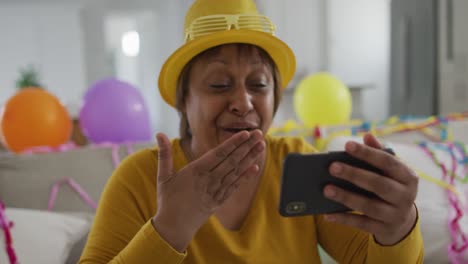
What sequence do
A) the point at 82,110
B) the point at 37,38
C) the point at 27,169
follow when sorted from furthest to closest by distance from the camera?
the point at 37,38 < the point at 82,110 < the point at 27,169

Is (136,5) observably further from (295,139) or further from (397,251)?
(397,251)

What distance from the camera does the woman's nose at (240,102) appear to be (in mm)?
844

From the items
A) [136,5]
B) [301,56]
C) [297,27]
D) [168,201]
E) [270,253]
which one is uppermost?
[136,5]

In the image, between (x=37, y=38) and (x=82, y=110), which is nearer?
(x=82, y=110)

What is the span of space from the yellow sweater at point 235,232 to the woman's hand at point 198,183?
141 mm

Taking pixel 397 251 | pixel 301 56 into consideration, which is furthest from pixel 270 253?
pixel 301 56

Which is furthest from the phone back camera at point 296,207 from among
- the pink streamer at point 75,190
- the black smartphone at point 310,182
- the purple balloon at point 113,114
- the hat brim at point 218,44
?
the purple balloon at point 113,114

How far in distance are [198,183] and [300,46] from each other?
156 inches

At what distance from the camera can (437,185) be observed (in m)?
1.31

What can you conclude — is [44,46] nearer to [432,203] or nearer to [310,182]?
[432,203]

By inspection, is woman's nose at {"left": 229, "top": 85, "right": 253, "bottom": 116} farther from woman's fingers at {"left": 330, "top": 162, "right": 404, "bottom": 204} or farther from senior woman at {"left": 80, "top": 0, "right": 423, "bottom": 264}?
woman's fingers at {"left": 330, "top": 162, "right": 404, "bottom": 204}

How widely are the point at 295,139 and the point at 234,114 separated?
251mm

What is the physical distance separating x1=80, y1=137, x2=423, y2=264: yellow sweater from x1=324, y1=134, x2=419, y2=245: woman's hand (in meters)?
0.10

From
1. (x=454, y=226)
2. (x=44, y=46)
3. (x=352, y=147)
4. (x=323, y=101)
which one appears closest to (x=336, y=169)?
(x=352, y=147)
